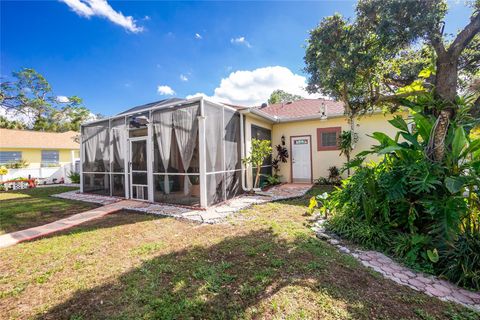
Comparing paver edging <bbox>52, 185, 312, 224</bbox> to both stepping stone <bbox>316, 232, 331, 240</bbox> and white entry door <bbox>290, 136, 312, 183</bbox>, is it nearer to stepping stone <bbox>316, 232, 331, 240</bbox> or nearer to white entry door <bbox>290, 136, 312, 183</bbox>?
stepping stone <bbox>316, 232, 331, 240</bbox>

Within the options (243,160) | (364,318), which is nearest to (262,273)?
(364,318)

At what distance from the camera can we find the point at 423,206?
A: 3.27 meters

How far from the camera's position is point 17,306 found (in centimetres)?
225

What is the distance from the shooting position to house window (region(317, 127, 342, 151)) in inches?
395

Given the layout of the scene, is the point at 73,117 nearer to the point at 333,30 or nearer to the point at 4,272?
the point at 4,272

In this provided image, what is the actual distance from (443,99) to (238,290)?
447 centimetres

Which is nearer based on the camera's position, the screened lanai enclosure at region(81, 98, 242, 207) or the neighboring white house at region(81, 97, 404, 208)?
the screened lanai enclosure at region(81, 98, 242, 207)

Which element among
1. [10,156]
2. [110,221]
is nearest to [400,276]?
[110,221]

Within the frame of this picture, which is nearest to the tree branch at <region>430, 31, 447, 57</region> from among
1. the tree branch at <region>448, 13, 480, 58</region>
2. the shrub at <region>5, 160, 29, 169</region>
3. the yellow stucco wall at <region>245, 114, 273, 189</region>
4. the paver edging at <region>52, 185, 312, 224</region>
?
the tree branch at <region>448, 13, 480, 58</region>

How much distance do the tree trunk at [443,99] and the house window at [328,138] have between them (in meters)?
6.48

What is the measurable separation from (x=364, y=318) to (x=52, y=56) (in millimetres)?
15221

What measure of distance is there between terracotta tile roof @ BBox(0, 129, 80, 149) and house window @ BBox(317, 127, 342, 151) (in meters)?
16.4

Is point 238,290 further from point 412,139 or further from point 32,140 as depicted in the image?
point 32,140

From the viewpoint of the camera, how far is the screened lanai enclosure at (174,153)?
6.33 metres
